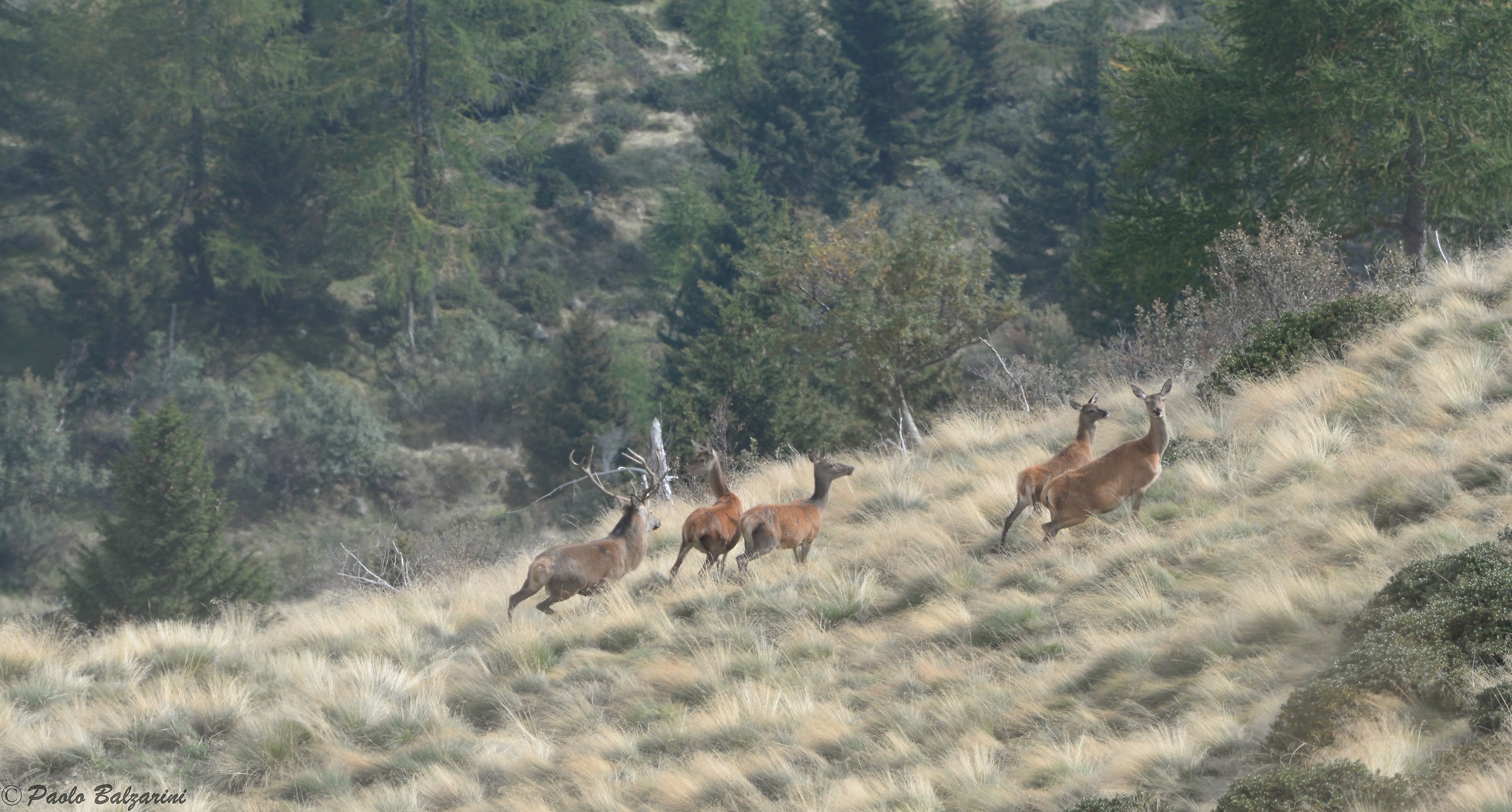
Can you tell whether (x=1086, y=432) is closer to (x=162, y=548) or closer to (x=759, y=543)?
(x=759, y=543)

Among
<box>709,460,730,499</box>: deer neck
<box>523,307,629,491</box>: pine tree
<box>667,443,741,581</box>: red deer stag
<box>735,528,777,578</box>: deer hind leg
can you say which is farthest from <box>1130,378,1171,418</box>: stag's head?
<box>523,307,629,491</box>: pine tree

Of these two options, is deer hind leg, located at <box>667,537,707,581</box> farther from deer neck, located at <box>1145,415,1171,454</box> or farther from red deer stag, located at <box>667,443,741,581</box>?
deer neck, located at <box>1145,415,1171,454</box>

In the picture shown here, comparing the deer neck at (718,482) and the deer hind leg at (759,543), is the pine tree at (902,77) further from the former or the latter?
the deer hind leg at (759,543)

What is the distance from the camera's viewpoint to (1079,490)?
10.1 metres

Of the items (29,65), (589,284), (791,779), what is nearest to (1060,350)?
(589,284)

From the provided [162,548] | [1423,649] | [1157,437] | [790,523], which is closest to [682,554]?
[790,523]

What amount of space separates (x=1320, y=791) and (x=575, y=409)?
4231 cm

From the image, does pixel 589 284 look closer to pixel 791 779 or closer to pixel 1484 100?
pixel 1484 100

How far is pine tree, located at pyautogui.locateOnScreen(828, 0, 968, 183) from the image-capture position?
227 feet

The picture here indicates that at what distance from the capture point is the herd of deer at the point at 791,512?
1009cm

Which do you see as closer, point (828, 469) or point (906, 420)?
point (828, 469)

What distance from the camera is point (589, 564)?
36.7ft

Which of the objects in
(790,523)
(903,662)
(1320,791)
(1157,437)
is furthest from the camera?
(790,523)

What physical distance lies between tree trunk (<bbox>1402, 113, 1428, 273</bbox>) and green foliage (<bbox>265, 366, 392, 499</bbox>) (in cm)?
3947
